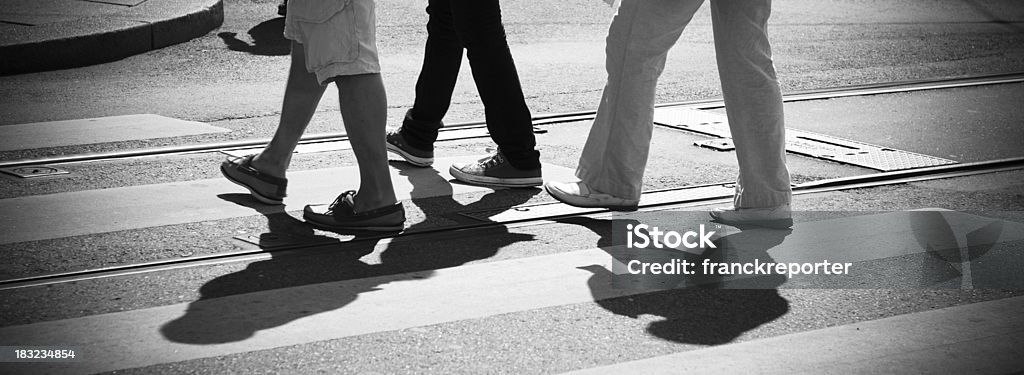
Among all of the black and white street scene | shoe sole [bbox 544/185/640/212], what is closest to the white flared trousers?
the black and white street scene

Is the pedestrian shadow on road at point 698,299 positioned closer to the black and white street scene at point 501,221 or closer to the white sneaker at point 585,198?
the black and white street scene at point 501,221

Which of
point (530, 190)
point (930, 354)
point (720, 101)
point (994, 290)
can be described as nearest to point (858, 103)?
point (720, 101)

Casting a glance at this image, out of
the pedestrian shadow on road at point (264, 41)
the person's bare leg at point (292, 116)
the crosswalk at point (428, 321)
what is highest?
the person's bare leg at point (292, 116)

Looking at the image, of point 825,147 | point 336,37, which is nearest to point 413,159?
point 336,37

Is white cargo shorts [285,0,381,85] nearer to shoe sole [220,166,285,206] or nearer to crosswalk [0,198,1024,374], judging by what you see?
shoe sole [220,166,285,206]

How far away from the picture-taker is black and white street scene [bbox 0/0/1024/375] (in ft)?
10.2

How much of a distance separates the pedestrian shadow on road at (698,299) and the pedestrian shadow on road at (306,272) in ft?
1.61

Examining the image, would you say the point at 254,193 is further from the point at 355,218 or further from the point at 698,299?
the point at 698,299

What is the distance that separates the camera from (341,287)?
354cm

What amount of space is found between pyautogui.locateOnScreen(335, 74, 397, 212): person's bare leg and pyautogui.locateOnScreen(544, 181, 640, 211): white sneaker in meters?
0.62

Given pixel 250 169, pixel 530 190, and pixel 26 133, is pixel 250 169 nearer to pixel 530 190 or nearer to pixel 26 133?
pixel 530 190

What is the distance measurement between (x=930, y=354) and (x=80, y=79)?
5.45 meters

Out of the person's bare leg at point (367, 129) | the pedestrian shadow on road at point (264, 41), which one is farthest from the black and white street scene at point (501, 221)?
the pedestrian shadow on road at point (264, 41)

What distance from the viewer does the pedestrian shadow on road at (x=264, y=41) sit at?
830 centimetres
